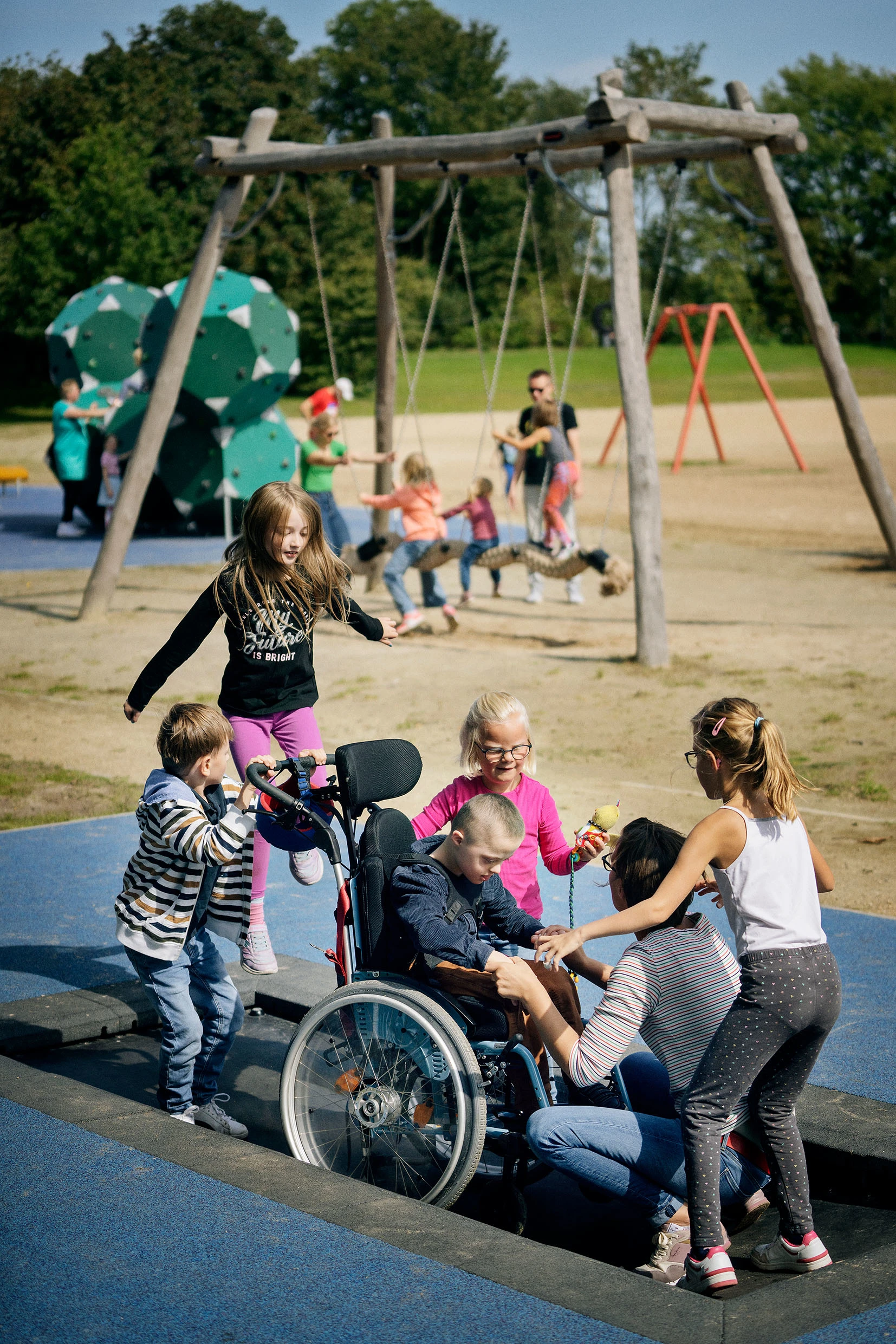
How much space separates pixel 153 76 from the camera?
2002 inches

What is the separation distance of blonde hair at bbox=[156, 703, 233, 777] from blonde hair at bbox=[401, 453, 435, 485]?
8020mm

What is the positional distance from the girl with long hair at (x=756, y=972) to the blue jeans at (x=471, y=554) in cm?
898

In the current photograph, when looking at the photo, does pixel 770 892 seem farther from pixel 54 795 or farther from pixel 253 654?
pixel 54 795

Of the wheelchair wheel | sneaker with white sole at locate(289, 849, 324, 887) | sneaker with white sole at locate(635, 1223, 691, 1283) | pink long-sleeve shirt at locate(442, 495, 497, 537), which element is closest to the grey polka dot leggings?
sneaker with white sole at locate(635, 1223, 691, 1283)

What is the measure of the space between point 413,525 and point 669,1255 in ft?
29.9

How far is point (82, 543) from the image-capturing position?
1853 centimetres

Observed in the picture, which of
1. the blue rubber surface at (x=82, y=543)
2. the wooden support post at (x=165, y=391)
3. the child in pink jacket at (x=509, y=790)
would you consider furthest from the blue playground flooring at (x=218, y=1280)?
the blue rubber surface at (x=82, y=543)

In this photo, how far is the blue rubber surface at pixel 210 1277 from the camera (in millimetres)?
2801

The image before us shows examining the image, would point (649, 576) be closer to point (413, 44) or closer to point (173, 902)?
point (173, 902)

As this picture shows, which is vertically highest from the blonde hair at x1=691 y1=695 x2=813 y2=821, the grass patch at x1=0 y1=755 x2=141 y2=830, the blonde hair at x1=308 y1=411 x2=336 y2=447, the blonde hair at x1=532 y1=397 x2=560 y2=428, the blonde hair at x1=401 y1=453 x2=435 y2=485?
the blonde hair at x1=532 y1=397 x2=560 y2=428

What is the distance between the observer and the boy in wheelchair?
350 cm

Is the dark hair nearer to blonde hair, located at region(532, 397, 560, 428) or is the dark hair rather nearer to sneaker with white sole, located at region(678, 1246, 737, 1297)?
sneaker with white sole, located at region(678, 1246, 737, 1297)

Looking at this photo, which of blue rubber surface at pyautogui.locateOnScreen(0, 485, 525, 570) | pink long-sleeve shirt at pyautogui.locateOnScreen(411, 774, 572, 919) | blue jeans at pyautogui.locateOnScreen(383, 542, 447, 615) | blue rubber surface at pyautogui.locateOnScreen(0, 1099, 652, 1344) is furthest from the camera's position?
blue rubber surface at pyautogui.locateOnScreen(0, 485, 525, 570)

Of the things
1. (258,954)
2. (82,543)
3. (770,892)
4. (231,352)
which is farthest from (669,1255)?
(82,543)
